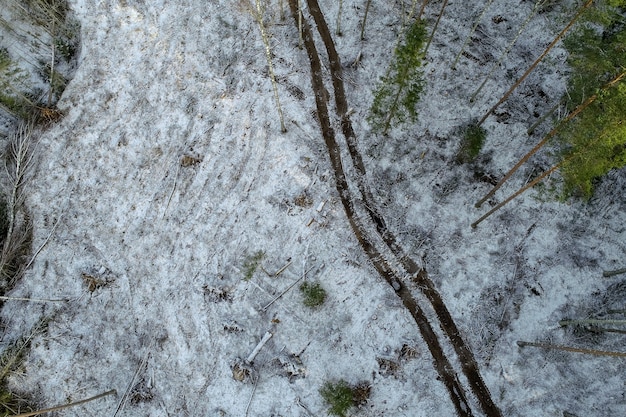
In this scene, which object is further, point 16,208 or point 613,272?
point 16,208

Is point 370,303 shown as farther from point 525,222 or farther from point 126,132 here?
point 126,132

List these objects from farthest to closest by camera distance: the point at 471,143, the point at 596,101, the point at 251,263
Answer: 1. the point at 471,143
2. the point at 251,263
3. the point at 596,101

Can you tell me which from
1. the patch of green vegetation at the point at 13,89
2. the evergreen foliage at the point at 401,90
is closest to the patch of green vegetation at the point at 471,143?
the evergreen foliage at the point at 401,90

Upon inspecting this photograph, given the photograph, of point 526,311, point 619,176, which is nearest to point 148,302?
point 526,311

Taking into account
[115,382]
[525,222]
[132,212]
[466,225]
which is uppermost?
[525,222]

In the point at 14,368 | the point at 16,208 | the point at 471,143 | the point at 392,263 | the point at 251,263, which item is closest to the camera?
the point at 392,263

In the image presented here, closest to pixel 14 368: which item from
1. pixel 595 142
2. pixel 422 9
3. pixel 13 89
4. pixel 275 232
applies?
pixel 275 232

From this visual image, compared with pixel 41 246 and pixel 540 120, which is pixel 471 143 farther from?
pixel 41 246
